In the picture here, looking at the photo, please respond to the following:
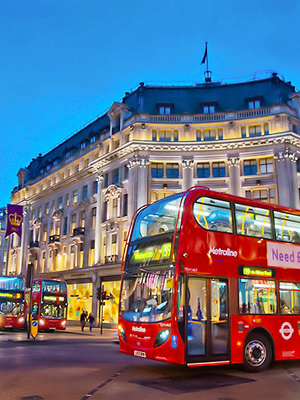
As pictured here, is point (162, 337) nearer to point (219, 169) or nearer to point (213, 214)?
point (213, 214)

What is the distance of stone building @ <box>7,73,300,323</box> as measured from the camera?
35.8m

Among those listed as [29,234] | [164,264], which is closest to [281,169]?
[164,264]

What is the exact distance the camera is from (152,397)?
7.63 m

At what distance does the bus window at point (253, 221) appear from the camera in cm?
1152

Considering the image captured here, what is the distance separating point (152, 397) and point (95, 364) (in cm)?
459

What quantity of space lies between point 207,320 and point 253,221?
313 cm

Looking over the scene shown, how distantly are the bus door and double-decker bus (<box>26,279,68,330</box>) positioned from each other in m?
20.4

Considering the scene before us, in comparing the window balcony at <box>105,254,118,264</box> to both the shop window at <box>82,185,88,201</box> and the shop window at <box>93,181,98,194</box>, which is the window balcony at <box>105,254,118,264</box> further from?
the shop window at <box>82,185,88,201</box>

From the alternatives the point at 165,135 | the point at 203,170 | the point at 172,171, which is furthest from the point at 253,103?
the point at 172,171

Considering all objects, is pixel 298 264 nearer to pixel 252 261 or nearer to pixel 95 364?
pixel 252 261

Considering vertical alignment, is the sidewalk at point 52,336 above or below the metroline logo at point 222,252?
below

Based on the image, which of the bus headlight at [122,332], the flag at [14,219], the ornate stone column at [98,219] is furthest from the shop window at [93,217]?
the bus headlight at [122,332]

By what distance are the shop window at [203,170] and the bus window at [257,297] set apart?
85.7ft

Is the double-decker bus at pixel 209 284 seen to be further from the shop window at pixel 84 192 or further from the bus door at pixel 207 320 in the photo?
the shop window at pixel 84 192
